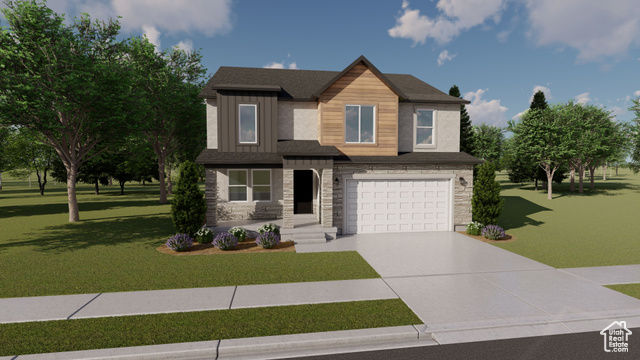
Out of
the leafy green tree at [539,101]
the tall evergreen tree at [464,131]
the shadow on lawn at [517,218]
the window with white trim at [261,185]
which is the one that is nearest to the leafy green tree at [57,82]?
the window with white trim at [261,185]

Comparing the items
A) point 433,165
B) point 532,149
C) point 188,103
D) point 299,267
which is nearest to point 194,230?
point 299,267

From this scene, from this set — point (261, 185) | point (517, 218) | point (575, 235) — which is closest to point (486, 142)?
point (517, 218)

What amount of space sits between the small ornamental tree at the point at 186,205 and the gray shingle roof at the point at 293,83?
188 inches

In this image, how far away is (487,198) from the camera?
1485cm

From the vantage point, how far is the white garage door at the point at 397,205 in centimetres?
1500

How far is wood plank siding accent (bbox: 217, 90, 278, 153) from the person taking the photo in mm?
15242

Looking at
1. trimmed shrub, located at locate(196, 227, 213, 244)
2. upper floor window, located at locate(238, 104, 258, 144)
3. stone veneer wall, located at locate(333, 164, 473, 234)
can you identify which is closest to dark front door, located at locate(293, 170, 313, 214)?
stone veneer wall, located at locate(333, 164, 473, 234)

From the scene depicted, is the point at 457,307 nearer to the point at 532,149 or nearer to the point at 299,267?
the point at 299,267

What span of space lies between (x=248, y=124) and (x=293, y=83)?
4.05m

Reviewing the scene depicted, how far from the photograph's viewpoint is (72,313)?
652 cm

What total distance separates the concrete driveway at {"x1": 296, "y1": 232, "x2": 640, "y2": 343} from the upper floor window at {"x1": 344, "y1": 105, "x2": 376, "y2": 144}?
587 cm

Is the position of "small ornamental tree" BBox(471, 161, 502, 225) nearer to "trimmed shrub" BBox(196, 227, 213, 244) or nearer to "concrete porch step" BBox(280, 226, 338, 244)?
"concrete porch step" BBox(280, 226, 338, 244)

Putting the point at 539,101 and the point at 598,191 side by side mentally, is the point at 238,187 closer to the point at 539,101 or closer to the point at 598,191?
the point at 539,101

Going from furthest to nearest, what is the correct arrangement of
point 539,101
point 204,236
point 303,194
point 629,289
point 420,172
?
point 539,101 → point 303,194 → point 420,172 → point 204,236 → point 629,289
